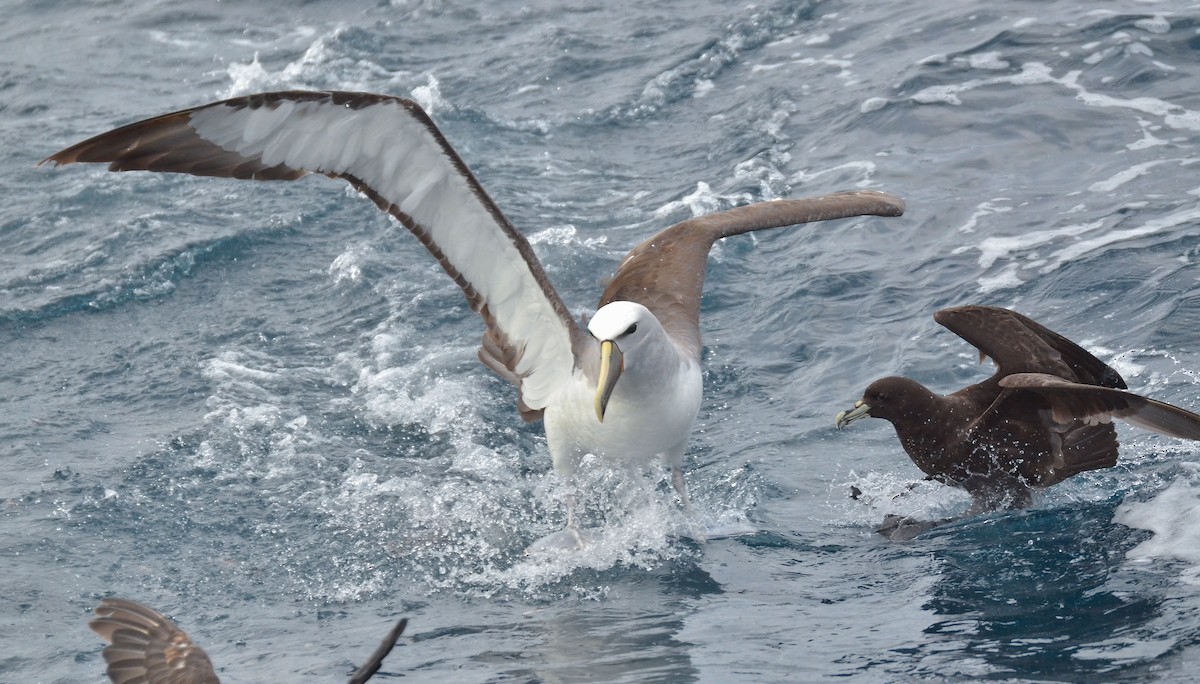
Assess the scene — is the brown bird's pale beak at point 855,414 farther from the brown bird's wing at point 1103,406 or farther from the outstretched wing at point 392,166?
the outstretched wing at point 392,166

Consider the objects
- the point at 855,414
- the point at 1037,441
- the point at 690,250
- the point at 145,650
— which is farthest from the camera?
the point at 690,250

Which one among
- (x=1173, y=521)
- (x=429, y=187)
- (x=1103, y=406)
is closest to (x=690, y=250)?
(x=429, y=187)

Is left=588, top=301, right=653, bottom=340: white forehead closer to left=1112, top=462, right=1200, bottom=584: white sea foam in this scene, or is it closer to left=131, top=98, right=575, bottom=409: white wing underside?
left=131, top=98, right=575, bottom=409: white wing underside

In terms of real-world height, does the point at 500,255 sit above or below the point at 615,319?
above

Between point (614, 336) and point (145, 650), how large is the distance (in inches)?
117

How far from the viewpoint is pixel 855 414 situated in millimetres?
8945

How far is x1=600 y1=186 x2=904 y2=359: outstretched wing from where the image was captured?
9.35 m

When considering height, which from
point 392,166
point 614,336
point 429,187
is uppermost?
point 392,166

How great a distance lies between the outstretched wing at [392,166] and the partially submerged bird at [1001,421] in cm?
213

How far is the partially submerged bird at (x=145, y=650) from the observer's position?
19.6 ft

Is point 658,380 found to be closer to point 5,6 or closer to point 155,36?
point 155,36

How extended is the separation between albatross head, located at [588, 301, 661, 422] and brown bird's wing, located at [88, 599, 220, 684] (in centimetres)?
260

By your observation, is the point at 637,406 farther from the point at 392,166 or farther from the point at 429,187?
the point at 392,166

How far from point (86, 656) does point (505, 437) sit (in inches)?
142
